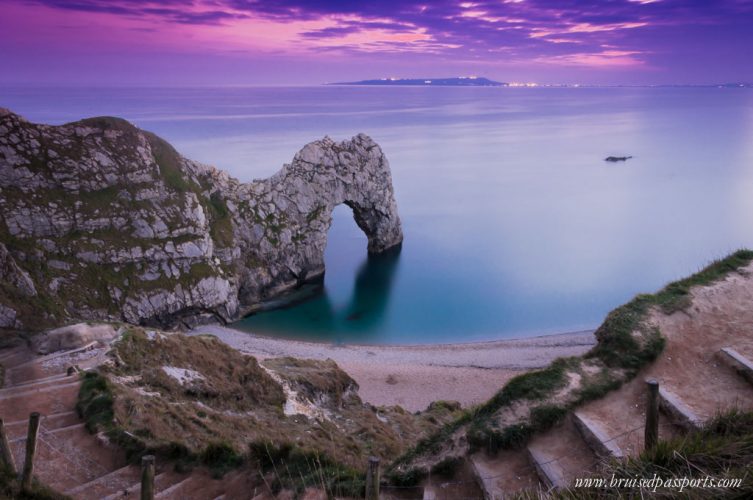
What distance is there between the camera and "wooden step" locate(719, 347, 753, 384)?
32.2ft

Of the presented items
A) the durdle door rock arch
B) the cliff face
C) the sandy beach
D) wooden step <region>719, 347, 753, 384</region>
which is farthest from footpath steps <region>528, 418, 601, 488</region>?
the durdle door rock arch

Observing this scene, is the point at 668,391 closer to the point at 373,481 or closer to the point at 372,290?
the point at 373,481

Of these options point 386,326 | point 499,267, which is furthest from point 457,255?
point 386,326

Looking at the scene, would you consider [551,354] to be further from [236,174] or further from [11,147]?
[236,174]

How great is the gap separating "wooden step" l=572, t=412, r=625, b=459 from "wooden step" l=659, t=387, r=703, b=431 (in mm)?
1144

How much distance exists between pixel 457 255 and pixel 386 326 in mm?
16434

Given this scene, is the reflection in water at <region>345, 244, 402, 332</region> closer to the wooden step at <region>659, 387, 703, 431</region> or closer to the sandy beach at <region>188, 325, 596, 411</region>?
the sandy beach at <region>188, 325, 596, 411</region>

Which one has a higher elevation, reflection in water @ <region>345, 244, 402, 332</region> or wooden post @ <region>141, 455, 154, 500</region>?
wooden post @ <region>141, 455, 154, 500</region>

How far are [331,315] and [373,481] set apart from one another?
3120 cm

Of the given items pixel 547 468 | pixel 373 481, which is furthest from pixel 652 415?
pixel 373 481

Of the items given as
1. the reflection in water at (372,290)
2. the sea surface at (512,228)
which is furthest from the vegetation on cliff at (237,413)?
the reflection in water at (372,290)

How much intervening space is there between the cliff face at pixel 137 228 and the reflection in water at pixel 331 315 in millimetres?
2042

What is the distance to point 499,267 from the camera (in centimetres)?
4784

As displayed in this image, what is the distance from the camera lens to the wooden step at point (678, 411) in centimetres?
830
